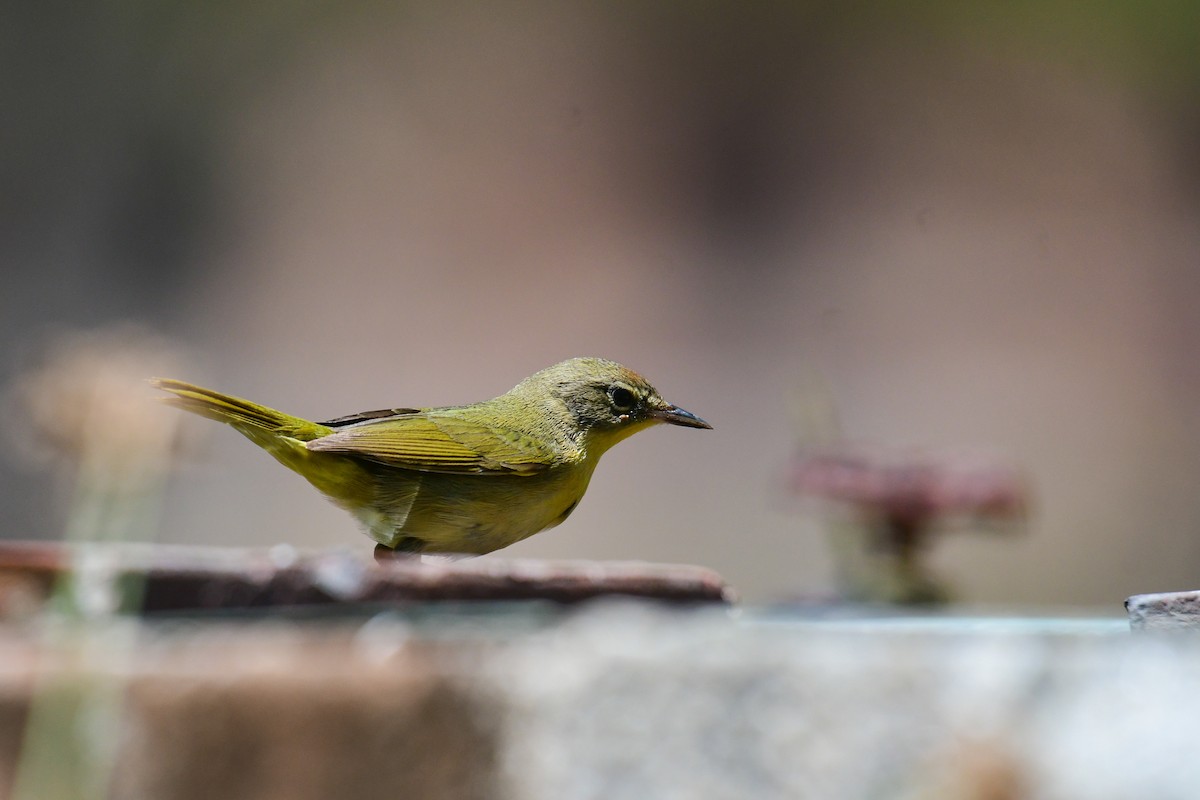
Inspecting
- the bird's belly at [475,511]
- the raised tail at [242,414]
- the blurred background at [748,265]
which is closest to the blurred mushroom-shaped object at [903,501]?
the bird's belly at [475,511]

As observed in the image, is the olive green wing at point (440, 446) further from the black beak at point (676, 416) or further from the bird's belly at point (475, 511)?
the black beak at point (676, 416)

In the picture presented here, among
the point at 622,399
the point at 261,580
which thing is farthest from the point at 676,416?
the point at 261,580

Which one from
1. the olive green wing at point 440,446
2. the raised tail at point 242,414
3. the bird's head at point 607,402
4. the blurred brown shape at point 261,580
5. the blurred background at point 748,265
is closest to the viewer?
the blurred brown shape at point 261,580

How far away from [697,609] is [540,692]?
0.35m

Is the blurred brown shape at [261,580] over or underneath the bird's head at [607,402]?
underneath

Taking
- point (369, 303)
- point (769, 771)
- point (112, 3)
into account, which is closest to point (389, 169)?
point (369, 303)

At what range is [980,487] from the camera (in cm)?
267

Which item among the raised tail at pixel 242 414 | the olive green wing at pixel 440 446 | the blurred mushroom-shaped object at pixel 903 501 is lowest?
the blurred mushroom-shaped object at pixel 903 501

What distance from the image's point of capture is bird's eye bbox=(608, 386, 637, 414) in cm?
261

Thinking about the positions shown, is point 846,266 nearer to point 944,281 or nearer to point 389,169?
point 944,281

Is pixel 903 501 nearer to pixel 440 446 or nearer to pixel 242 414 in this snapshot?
pixel 440 446

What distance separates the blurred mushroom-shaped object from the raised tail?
42.0 inches

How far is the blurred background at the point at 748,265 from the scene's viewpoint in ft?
19.7

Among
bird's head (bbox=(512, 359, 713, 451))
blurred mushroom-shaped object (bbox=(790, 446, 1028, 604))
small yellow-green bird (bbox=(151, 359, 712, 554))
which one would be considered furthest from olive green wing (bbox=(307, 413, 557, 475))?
blurred mushroom-shaped object (bbox=(790, 446, 1028, 604))
